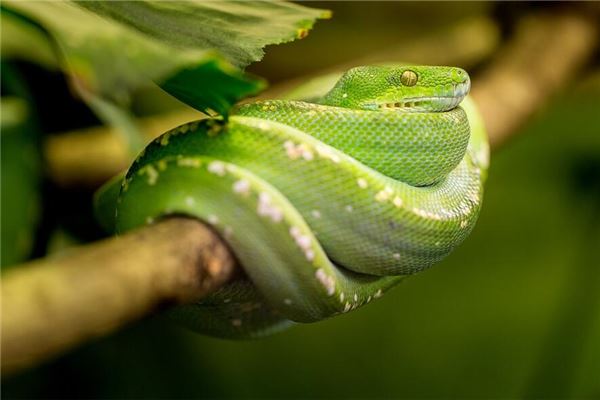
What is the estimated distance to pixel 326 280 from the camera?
976mm

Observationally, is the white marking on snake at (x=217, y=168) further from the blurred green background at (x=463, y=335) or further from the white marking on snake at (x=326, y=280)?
the blurred green background at (x=463, y=335)

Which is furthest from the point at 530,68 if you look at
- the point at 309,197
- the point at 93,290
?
the point at 93,290

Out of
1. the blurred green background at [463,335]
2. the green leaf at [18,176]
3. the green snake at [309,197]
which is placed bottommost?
the blurred green background at [463,335]

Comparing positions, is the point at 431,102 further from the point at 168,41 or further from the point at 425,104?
the point at 168,41

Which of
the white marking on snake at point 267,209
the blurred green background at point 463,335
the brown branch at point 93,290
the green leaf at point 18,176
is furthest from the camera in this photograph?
the blurred green background at point 463,335

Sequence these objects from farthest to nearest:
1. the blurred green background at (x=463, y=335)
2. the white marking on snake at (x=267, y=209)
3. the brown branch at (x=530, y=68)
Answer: the blurred green background at (x=463, y=335) → the brown branch at (x=530, y=68) → the white marking on snake at (x=267, y=209)

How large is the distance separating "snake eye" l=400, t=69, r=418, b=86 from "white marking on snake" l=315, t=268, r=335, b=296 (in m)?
0.47

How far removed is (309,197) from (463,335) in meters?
2.07

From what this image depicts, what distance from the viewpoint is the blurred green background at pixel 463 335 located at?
103 inches

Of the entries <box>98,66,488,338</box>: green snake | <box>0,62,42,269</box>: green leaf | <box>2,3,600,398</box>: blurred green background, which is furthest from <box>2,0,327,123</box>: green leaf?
<box>2,3,600,398</box>: blurred green background

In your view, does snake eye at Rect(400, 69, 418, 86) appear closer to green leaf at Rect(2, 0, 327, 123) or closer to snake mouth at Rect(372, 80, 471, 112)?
snake mouth at Rect(372, 80, 471, 112)

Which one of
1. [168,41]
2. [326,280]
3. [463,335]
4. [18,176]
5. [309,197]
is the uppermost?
[168,41]

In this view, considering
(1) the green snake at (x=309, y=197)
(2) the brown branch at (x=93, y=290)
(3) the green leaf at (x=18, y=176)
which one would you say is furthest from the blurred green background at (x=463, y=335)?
(2) the brown branch at (x=93, y=290)

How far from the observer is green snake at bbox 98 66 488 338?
36.2 inches
